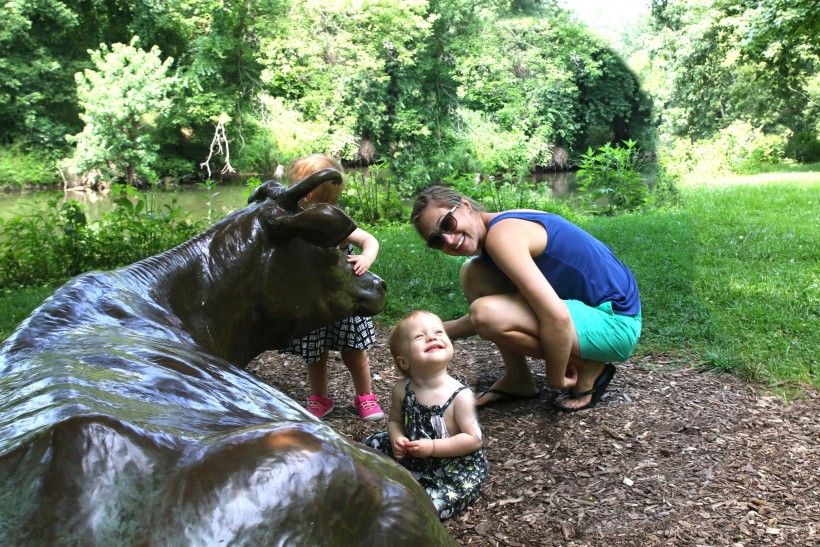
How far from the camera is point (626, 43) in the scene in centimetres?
2308

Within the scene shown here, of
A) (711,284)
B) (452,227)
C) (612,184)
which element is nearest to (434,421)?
(452,227)

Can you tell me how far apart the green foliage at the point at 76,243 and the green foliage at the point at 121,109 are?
1283 cm

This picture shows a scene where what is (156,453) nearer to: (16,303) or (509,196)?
(16,303)

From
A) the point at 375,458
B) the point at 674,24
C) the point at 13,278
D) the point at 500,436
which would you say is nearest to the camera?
the point at 375,458

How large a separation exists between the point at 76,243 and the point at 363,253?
6.22 m

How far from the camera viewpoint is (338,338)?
4.01 m

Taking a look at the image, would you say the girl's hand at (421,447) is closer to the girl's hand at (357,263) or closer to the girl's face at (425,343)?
the girl's face at (425,343)

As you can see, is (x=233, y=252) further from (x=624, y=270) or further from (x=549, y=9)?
(x=549, y=9)

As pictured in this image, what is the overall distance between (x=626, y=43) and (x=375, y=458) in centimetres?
2399

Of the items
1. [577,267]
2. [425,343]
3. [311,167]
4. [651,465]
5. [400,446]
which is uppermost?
[311,167]

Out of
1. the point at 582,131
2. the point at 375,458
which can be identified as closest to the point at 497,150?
the point at 582,131

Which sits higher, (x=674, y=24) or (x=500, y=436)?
(x=674, y=24)

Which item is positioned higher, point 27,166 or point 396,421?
point 396,421

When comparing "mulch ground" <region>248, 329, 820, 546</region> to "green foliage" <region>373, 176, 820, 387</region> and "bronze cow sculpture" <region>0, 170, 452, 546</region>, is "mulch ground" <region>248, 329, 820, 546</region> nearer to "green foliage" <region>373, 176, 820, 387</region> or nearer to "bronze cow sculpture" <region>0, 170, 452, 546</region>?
"green foliage" <region>373, 176, 820, 387</region>
